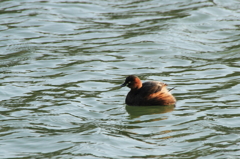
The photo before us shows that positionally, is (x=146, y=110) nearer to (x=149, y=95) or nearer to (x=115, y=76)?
(x=149, y=95)

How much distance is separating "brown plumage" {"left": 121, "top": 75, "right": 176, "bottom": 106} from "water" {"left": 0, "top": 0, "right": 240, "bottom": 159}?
16 cm

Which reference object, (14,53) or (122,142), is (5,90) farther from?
(122,142)

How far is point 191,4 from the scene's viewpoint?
1822 cm

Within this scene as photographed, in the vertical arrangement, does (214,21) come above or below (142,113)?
above

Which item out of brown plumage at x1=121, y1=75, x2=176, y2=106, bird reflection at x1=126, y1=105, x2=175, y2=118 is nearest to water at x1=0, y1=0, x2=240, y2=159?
bird reflection at x1=126, y1=105, x2=175, y2=118

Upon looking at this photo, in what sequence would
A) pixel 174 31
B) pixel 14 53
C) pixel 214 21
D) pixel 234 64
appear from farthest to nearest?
pixel 214 21 < pixel 174 31 < pixel 14 53 < pixel 234 64

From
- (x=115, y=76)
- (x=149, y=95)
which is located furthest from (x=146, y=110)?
(x=115, y=76)

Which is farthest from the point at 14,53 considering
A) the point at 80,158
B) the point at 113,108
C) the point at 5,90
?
the point at 80,158

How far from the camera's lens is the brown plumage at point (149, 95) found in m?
10.2

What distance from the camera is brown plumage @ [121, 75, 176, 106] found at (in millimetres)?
10203

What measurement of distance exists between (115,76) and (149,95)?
1954 millimetres

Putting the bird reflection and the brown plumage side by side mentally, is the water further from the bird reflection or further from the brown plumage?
the brown plumage

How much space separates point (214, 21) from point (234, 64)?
405cm

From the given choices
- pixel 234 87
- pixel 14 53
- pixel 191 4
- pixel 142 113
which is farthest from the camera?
pixel 191 4
